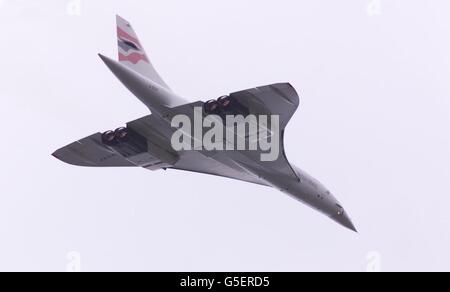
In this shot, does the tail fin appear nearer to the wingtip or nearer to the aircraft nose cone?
the wingtip

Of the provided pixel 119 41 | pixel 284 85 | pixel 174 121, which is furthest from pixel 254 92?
pixel 119 41

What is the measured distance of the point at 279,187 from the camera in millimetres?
32562

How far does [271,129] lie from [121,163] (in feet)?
28.2

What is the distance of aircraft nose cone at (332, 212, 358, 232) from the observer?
33531mm

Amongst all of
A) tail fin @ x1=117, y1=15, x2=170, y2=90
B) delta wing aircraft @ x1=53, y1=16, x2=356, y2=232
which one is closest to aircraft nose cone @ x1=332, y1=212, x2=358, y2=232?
delta wing aircraft @ x1=53, y1=16, x2=356, y2=232

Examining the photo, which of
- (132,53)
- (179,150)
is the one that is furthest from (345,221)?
(132,53)

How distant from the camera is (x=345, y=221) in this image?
3369cm

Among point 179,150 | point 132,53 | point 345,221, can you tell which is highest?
point 132,53

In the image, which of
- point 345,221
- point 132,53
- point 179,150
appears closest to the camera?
point 132,53

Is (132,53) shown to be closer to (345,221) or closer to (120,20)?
(120,20)

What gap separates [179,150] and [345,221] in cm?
742

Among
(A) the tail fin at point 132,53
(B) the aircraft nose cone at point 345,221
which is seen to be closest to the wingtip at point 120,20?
(A) the tail fin at point 132,53

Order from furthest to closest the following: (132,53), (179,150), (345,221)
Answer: (345,221) → (179,150) → (132,53)

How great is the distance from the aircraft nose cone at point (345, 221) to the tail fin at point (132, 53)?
348 inches
